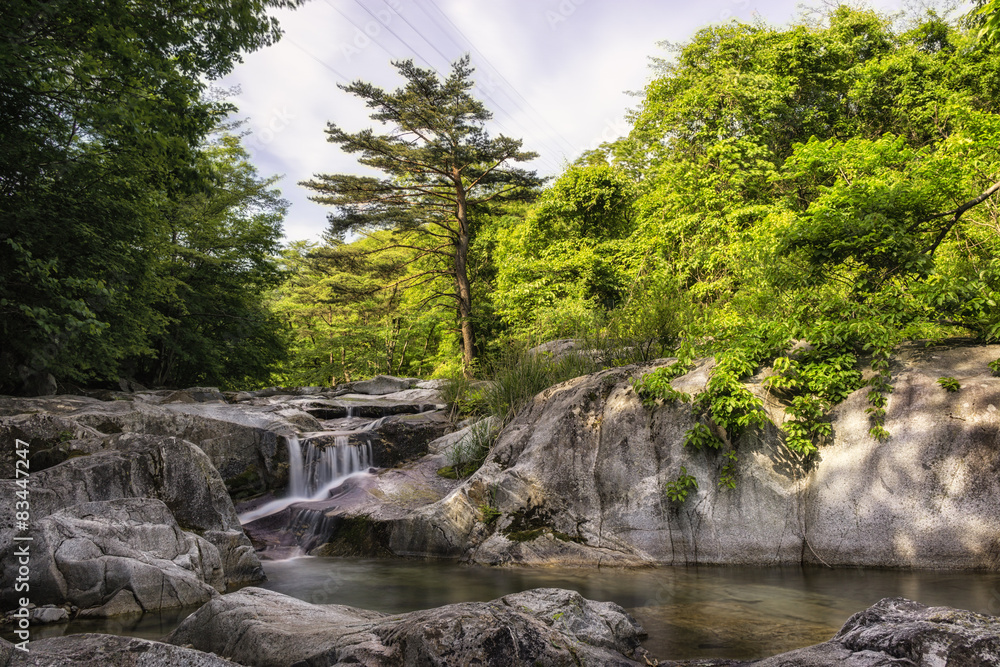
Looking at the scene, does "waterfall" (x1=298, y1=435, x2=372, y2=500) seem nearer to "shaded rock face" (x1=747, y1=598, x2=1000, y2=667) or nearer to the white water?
the white water

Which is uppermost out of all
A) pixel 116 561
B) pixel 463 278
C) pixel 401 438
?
pixel 463 278

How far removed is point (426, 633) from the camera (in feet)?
8.28

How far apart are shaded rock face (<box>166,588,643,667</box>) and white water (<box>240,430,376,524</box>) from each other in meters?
5.95

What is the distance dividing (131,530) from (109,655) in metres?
3.56

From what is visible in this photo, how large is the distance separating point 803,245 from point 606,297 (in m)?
9.97

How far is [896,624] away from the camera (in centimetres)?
276

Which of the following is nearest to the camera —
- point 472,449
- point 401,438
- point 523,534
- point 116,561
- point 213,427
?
point 116,561

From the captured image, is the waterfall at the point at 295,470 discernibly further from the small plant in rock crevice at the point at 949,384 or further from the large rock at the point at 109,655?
the small plant in rock crevice at the point at 949,384

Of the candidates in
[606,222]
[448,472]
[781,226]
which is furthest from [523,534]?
[606,222]

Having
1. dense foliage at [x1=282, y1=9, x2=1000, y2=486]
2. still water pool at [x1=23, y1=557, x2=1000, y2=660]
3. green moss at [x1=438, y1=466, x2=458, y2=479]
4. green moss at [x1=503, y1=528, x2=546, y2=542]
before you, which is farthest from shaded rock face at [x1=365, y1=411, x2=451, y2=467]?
green moss at [x1=503, y1=528, x2=546, y2=542]

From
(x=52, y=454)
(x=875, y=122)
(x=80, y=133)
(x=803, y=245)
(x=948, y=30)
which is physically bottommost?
(x=52, y=454)

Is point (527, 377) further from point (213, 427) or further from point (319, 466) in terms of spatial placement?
point (213, 427)

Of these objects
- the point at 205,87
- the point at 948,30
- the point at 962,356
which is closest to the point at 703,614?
the point at 962,356

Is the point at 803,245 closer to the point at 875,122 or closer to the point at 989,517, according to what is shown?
the point at 989,517
